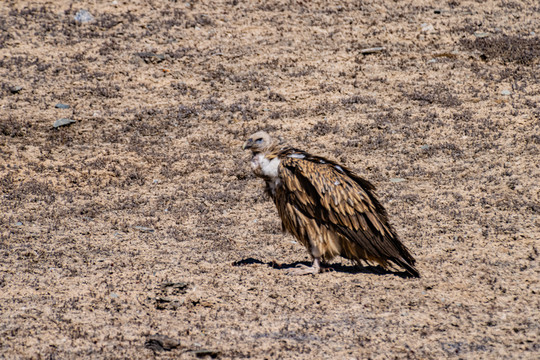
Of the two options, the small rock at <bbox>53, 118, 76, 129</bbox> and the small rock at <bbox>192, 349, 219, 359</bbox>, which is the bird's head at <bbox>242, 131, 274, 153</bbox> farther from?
the small rock at <bbox>53, 118, 76, 129</bbox>

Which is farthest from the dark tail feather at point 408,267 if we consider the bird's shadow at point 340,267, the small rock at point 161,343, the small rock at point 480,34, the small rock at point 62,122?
the small rock at point 480,34

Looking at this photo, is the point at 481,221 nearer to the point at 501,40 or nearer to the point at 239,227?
the point at 239,227

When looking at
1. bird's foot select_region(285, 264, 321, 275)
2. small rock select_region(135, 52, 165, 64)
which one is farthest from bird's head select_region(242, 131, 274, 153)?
small rock select_region(135, 52, 165, 64)

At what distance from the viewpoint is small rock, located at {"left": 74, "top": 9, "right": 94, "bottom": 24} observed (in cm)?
1506

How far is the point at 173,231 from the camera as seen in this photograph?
8.79 metres

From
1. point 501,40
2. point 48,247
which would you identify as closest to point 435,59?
point 501,40

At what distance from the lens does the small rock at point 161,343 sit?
17.7 feet

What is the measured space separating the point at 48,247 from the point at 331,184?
3.68 m

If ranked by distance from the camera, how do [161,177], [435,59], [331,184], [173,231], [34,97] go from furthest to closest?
1. [435,59]
2. [34,97]
3. [161,177]
4. [173,231]
5. [331,184]

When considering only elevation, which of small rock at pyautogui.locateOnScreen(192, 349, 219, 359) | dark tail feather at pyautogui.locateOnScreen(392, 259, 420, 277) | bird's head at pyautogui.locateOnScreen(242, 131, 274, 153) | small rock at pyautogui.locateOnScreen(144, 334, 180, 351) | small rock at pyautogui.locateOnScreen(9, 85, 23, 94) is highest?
bird's head at pyautogui.locateOnScreen(242, 131, 274, 153)

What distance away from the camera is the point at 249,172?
428 inches

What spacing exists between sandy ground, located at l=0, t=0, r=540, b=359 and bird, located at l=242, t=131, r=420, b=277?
303 millimetres

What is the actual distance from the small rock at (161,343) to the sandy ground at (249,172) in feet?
0.06

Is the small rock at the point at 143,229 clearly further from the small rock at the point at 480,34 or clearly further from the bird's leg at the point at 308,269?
the small rock at the point at 480,34
